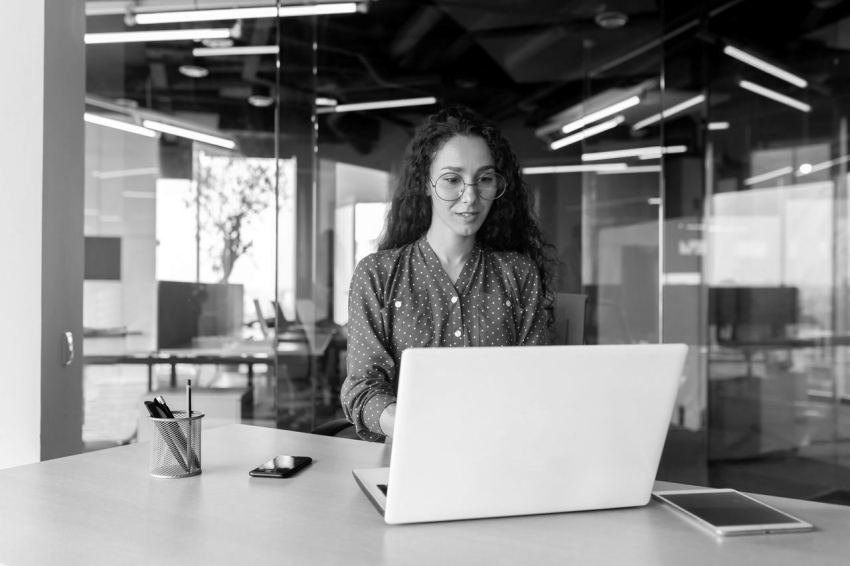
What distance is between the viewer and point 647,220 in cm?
469

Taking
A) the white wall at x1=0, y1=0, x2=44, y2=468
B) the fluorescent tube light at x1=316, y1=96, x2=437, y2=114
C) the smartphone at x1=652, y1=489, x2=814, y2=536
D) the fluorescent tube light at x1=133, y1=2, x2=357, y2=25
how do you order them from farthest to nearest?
the fluorescent tube light at x1=133, y1=2, x2=357, y2=25 < the fluorescent tube light at x1=316, y1=96, x2=437, y2=114 < the white wall at x1=0, y1=0, x2=44, y2=468 < the smartphone at x1=652, y1=489, x2=814, y2=536

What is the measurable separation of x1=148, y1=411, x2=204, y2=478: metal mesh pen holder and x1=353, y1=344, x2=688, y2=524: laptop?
430mm

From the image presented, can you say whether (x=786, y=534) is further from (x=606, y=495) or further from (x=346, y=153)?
(x=346, y=153)

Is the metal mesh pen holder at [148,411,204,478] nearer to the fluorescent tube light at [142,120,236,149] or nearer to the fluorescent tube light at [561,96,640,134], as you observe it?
the fluorescent tube light at [561,96,640,134]

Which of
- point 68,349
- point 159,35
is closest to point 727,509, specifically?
point 68,349

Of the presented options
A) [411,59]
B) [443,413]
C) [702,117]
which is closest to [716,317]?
[702,117]

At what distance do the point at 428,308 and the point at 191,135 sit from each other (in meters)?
3.64

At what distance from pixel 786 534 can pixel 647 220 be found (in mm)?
3806

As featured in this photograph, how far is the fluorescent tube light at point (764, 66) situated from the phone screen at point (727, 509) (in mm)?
4205

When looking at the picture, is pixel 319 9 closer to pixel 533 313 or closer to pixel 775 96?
pixel 775 96

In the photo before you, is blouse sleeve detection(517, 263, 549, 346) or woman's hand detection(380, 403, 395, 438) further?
blouse sleeve detection(517, 263, 549, 346)

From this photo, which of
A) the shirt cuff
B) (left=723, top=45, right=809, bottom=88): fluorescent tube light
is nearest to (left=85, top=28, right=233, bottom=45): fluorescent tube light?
(left=723, top=45, right=809, bottom=88): fluorescent tube light

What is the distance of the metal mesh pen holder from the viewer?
1.35m

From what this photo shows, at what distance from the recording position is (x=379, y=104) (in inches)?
187
